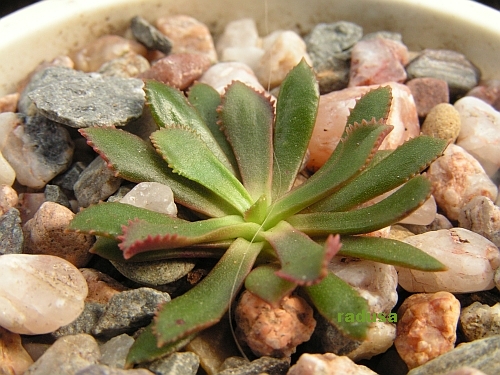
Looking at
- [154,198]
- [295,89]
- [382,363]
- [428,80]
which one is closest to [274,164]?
[295,89]

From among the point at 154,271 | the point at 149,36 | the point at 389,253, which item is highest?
the point at 149,36

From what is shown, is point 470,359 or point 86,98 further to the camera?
point 86,98

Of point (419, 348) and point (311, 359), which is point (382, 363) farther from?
point (311, 359)

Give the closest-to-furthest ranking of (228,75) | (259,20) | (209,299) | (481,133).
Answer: (209,299)
(481,133)
(228,75)
(259,20)

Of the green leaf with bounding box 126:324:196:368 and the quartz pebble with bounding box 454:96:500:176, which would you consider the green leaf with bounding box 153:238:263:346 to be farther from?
the quartz pebble with bounding box 454:96:500:176

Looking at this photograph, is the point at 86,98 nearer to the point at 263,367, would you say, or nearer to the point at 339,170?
the point at 339,170

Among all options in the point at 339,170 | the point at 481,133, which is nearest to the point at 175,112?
the point at 339,170

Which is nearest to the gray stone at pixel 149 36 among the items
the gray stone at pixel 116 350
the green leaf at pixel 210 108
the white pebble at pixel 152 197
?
the green leaf at pixel 210 108

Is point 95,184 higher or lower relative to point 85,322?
higher
